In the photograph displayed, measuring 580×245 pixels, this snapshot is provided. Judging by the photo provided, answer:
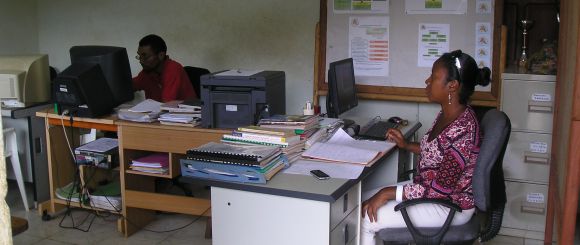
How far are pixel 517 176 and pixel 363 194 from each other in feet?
4.70

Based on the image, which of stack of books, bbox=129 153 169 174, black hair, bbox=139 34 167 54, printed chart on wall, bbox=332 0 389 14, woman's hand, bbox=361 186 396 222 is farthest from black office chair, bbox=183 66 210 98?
woman's hand, bbox=361 186 396 222

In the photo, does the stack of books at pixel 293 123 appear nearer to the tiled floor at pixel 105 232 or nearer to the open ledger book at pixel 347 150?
the open ledger book at pixel 347 150

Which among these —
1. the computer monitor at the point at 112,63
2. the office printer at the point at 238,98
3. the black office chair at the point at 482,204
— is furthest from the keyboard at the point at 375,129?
the computer monitor at the point at 112,63

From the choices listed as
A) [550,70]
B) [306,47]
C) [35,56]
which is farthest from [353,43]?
[35,56]

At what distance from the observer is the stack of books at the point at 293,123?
2953 mm

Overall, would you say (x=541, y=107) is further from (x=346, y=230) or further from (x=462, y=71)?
(x=346, y=230)

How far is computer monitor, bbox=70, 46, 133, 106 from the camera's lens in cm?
387

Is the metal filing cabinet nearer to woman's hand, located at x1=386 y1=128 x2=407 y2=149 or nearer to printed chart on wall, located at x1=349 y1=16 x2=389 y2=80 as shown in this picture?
printed chart on wall, located at x1=349 y1=16 x2=389 y2=80

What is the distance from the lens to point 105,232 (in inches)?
153

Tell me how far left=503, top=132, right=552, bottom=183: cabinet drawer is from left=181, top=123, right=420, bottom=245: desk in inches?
67.4

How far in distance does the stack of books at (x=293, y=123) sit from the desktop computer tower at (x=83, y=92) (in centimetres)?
119

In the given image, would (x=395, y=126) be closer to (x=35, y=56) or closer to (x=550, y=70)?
(x=550, y=70)

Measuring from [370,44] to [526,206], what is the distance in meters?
1.52

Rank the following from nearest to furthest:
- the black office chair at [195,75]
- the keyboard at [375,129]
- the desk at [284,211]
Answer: the desk at [284,211] → the keyboard at [375,129] → the black office chair at [195,75]
